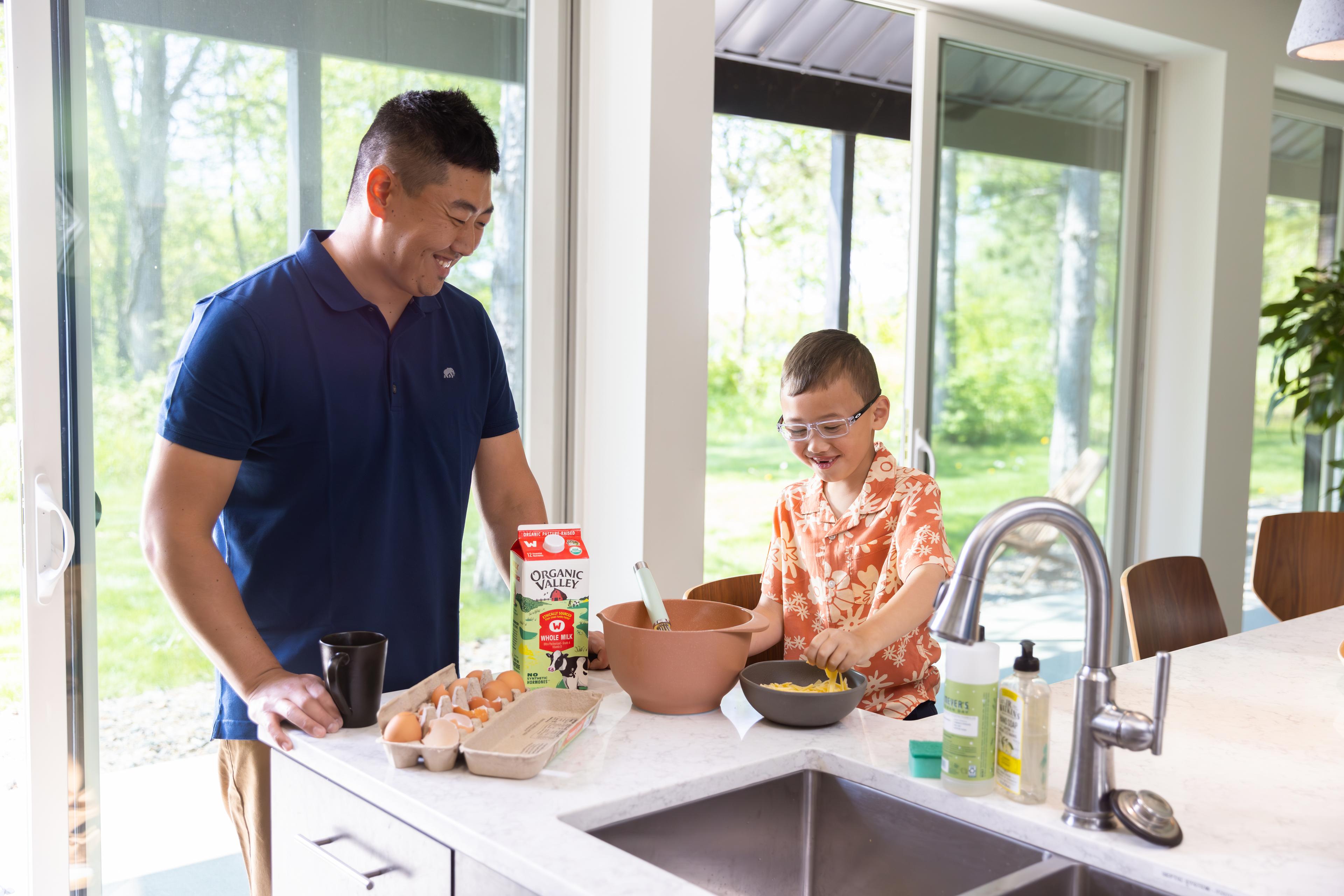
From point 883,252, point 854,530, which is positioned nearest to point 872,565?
point 854,530

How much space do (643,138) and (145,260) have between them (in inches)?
45.1

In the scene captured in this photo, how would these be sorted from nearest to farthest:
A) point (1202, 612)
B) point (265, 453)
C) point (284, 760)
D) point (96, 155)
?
point (284, 760)
point (265, 453)
point (96, 155)
point (1202, 612)

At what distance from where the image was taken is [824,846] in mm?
1232

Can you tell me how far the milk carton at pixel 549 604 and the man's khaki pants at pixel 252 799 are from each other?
0.50 m

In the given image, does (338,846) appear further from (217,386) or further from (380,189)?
(380,189)

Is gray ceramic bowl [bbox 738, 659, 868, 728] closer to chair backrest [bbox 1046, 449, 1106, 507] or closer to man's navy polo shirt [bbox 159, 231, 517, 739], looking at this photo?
Answer: man's navy polo shirt [bbox 159, 231, 517, 739]

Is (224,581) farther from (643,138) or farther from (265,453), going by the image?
(643,138)

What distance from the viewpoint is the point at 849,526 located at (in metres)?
1.73

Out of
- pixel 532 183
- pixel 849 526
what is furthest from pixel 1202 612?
pixel 532 183

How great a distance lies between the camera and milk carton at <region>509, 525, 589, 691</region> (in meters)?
1.39

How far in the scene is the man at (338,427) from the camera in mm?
1523

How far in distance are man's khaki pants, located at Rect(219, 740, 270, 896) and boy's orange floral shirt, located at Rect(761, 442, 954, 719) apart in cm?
85

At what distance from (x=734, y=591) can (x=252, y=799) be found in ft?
2.89

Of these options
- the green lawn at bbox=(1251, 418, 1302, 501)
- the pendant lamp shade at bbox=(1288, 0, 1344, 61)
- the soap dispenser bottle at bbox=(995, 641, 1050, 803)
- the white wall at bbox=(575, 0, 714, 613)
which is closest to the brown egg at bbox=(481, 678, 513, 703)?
the soap dispenser bottle at bbox=(995, 641, 1050, 803)
